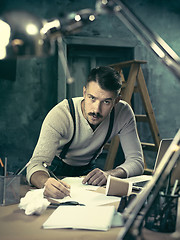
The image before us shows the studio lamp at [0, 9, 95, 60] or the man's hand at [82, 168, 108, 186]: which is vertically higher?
the studio lamp at [0, 9, 95, 60]

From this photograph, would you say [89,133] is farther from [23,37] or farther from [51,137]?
[23,37]

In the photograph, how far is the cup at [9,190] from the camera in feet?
3.41

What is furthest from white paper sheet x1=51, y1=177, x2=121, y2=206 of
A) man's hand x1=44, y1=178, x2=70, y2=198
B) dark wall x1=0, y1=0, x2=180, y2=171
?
dark wall x1=0, y1=0, x2=180, y2=171

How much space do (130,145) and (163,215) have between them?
1.19m

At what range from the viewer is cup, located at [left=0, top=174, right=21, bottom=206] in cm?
104

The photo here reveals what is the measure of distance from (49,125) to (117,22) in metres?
2.52

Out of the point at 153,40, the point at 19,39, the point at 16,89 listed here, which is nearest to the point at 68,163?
the point at 19,39

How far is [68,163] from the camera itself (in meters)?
2.02

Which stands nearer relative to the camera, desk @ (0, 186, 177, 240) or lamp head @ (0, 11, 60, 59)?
desk @ (0, 186, 177, 240)

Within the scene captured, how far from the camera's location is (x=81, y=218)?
0.87 metres

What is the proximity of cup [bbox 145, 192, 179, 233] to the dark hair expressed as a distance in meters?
1.02

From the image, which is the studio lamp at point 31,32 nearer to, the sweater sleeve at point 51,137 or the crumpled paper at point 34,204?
the crumpled paper at point 34,204

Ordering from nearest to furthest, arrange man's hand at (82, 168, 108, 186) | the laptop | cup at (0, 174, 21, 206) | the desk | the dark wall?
the desk
cup at (0, 174, 21, 206)
the laptop
man's hand at (82, 168, 108, 186)
the dark wall

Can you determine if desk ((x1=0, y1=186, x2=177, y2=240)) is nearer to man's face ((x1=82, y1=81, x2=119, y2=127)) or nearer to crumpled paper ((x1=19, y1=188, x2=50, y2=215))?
crumpled paper ((x1=19, y1=188, x2=50, y2=215))
